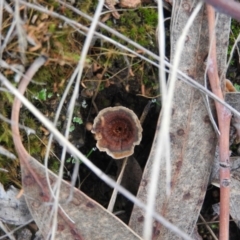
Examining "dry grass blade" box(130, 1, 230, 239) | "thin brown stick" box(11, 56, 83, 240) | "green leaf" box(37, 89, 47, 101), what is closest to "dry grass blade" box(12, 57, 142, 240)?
"thin brown stick" box(11, 56, 83, 240)

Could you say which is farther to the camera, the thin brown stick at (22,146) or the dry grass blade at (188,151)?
the dry grass blade at (188,151)

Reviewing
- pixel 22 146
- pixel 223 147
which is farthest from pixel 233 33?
pixel 22 146

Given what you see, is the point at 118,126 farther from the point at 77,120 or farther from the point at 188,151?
the point at 188,151

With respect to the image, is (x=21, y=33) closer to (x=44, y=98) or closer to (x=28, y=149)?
(x=44, y=98)

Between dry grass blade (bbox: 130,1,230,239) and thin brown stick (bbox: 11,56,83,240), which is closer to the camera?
thin brown stick (bbox: 11,56,83,240)

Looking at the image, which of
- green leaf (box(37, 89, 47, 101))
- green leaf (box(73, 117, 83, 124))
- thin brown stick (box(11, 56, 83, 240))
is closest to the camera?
thin brown stick (box(11, 56, 83, 240))

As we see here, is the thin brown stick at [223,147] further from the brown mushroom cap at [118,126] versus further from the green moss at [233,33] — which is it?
the brown mushroom cap at [118,126]

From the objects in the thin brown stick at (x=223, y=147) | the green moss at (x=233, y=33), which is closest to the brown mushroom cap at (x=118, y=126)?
the thin brown stick at (x=223, y=147)

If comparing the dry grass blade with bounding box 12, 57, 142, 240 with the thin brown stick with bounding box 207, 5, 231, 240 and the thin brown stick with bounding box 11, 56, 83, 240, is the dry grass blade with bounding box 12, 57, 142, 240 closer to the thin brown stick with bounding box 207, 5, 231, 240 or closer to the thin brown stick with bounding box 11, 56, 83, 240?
the thin brown stick with bounding box 11, 56, 83, 240

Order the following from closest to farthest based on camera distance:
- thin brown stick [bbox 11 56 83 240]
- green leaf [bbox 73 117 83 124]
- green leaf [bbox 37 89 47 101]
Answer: thin brown stick [bbox 11 56 83 240] → green leaf [bbox 37 89 47 101] → green leaf [bbox 73 117 83 124]
